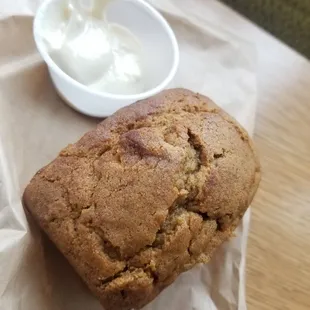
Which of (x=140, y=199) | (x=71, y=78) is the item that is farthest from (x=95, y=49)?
(x=140, y=199)

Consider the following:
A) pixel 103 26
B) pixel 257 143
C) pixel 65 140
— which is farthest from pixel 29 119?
pixel 257 143

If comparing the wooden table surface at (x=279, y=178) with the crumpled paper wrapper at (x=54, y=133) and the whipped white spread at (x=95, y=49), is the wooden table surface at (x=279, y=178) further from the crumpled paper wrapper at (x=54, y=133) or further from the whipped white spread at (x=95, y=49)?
the whipped white spread at (x=95, y=49)

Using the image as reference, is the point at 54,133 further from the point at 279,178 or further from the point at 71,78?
the point at 279,178

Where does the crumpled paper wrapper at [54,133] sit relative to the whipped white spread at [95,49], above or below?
below

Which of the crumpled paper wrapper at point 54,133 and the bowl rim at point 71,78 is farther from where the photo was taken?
the bowl rim at point 71,78

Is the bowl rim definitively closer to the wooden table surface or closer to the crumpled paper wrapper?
the crumpled paper wrapper

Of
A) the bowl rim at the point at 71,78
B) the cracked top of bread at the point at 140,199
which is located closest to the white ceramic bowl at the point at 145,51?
the bowl rim at the point at 71,78

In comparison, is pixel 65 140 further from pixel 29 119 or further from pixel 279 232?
pixel 279 232
